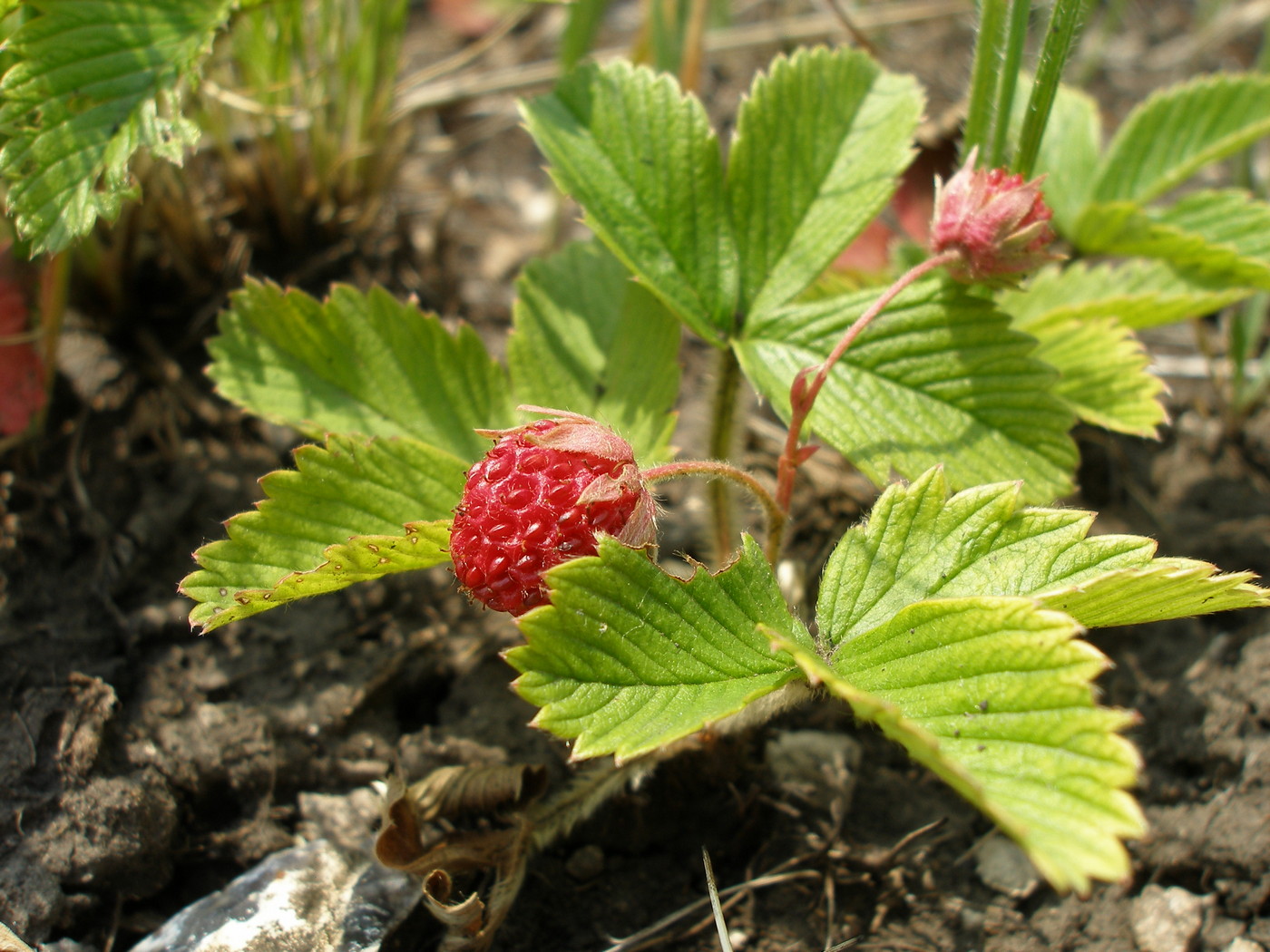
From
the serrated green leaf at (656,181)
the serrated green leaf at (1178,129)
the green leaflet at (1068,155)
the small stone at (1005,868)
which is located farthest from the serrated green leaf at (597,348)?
the serrated green leaf at (1178,129)

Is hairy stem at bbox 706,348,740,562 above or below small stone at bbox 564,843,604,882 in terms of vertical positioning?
above

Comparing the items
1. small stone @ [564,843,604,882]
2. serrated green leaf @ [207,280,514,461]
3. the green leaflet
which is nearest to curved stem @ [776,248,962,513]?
serrated green leaf @ [207,280,514,461]

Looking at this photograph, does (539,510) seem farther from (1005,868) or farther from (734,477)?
(1005,868)

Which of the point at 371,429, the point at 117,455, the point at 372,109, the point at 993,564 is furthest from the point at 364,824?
the point at 372,109

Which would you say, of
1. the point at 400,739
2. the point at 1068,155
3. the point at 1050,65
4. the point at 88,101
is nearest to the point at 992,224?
the point at 1050,65

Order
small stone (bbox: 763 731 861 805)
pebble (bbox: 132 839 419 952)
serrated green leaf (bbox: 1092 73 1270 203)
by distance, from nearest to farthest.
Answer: pebble (bbox: 132 839 419 952) → small stone (bbox: 763 731 861 805) → serrated green leaf (bbox: 1092 73 1270 203)

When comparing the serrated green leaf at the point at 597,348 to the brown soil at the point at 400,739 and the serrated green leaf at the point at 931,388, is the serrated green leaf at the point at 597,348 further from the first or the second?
the brown soil at the point at 400,739

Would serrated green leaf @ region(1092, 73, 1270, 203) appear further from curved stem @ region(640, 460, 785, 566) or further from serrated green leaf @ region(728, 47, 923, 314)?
curved stem @ region(640, 460, 785, 566)
